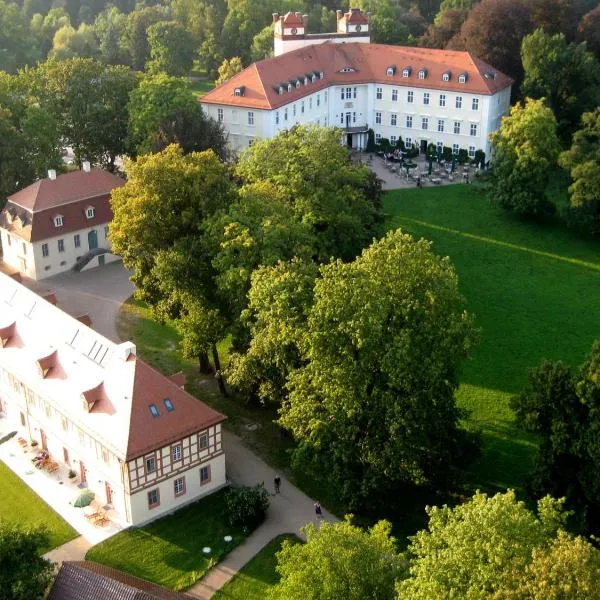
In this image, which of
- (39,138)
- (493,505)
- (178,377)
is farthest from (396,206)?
(493,505)

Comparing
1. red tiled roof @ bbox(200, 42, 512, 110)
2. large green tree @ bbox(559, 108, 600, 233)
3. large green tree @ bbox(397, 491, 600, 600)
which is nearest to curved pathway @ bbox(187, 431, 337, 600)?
large green tree @ bbox(397, 491, 600, 600)

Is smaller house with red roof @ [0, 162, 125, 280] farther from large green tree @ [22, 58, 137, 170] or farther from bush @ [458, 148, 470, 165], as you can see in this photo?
bush @ [458, 148, 470, 165]

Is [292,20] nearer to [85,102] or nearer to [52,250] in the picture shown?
[85,102]

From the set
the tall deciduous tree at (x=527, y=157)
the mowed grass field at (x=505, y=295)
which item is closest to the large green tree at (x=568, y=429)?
the mowed grass field at (x=505, y=295)

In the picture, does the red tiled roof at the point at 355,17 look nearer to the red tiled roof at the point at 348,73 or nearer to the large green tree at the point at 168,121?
the red tiled roof at the point at 348,73

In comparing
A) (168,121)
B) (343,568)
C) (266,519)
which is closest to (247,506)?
(266,519)
